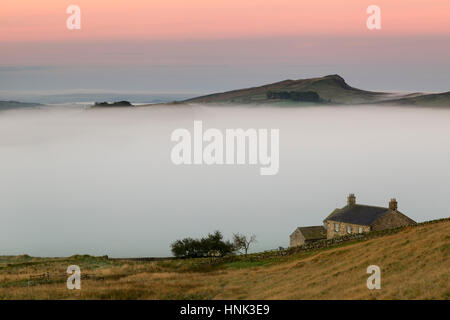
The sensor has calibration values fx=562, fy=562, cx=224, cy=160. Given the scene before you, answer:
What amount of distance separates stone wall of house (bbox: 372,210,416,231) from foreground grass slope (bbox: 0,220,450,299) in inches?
1454

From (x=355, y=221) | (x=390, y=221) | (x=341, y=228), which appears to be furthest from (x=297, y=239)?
(x=390, y=221)

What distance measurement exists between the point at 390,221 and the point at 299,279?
176 ft

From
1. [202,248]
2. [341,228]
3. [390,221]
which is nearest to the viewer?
[390,221]

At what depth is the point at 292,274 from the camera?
43.1m

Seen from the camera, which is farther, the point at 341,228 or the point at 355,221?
the point at 341,228

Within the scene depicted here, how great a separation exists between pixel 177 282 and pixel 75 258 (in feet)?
120

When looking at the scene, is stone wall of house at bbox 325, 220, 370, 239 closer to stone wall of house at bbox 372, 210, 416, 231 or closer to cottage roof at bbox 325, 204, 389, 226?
cottage roof at bbox 325, 204, 389, 226

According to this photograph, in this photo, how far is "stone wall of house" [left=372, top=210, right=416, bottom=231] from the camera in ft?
289

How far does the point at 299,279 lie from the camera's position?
A: 39594 millimetres

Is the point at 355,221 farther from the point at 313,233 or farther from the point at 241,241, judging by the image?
the point at 241,241

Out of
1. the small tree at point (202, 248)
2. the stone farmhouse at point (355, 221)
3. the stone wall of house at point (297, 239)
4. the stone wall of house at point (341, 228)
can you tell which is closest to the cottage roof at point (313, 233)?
the stone farmhouse at point (355, 221)

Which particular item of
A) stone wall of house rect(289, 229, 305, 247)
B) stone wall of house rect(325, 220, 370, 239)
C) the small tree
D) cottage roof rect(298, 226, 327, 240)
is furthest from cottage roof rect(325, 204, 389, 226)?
the small tree
